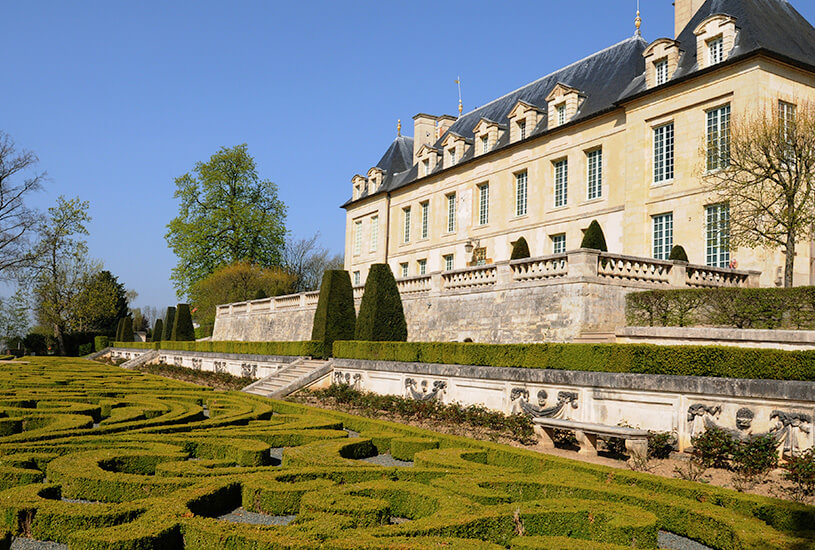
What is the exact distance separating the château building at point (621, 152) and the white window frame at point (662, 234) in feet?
0.16

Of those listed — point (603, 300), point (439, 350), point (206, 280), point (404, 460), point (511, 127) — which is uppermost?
point (511, 127)

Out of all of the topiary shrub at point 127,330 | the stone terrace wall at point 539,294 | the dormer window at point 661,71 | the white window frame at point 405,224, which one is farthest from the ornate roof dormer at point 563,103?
the topiary shrub at point 127,330

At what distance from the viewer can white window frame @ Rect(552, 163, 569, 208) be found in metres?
28.8

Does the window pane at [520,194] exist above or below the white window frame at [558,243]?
above

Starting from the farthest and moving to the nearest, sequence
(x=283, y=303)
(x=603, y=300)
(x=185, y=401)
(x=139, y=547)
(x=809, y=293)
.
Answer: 1. (x=283, y=303)
2. (x=603, y=300)
3. (x=809, y=293)
4. (x=185, y=401)
5. (x=139, y=547)

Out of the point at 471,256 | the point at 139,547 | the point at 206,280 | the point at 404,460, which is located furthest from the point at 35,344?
the point at 139,547

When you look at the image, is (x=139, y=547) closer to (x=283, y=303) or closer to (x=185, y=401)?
(x=185, y=401)

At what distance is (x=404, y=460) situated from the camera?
916 cm

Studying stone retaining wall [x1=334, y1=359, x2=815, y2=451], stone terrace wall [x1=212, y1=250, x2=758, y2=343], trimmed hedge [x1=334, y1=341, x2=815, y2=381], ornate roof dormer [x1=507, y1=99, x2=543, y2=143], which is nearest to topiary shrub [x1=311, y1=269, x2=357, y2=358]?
stone terrace wall [x1=212, y1=250, x2=758, y2=343]

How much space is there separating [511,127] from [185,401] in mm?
23408

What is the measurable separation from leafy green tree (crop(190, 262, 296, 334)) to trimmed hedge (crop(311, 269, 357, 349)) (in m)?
17.8

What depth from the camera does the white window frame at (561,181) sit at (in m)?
28.8

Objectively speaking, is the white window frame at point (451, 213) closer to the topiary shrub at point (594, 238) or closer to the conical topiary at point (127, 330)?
the topiary shrub at point (594, 238)

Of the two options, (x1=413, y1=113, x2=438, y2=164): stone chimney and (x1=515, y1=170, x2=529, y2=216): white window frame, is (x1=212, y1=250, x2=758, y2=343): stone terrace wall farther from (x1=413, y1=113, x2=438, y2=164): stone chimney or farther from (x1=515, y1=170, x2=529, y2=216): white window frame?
(x1=413, y1=113, x2=438, y2=164): stone chimney
